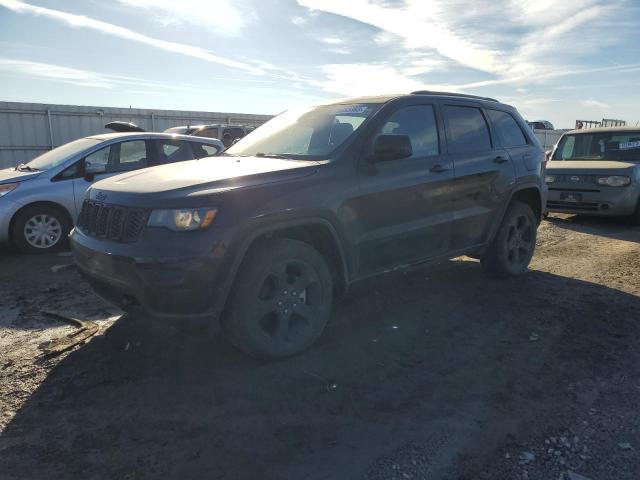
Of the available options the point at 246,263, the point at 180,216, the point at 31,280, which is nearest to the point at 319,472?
A: the point at 246,263

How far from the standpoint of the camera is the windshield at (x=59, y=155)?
6898 mm

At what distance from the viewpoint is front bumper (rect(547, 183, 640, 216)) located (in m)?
8.84

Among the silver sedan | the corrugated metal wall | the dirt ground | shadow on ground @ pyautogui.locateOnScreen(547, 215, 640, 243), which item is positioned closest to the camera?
the dirt ground

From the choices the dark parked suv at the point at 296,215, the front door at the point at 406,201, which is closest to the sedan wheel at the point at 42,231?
the dark parked suv at the point at 296,215

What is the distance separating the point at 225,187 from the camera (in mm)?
3240

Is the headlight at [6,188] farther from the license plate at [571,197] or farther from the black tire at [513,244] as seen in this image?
the license plate at [571,197]

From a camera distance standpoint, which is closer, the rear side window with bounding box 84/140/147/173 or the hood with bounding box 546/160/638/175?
the rear side window with bounding box 84/140/147/173

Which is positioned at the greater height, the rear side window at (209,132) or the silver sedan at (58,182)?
the rear side window at (209,132)

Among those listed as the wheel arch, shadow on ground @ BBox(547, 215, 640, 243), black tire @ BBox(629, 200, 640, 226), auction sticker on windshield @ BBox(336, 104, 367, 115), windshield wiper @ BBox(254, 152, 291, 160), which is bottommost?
shadow on ground @ BBox(547, 215, 640, 243)

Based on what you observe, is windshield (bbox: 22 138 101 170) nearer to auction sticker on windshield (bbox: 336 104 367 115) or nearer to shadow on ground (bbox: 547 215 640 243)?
auction sticker on windshield (bbox: 336 104 367 115)

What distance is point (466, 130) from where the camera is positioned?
4.96 m

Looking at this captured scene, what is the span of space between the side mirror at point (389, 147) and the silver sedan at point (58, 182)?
3316 mm

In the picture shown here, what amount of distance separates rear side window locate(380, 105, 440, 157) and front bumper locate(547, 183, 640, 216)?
5808 millimetres

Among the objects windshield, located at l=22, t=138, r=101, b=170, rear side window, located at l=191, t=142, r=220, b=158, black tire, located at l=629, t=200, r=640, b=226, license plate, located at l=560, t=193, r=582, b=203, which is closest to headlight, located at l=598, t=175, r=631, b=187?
license plate, located at l=560, t=193, r=582, b=203
